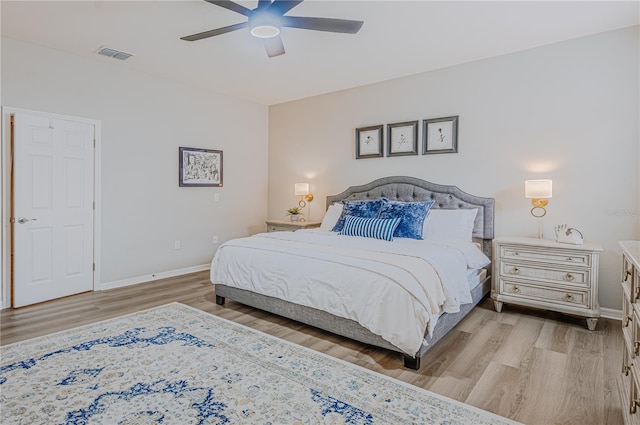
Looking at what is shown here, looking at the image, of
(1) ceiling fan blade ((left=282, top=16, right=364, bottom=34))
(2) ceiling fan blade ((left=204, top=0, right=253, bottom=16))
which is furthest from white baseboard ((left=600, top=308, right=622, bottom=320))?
(2) ceiling fan blade ((left=204, top=0, right=253, bottom=16))

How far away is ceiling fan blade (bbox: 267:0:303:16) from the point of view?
8.31 feet

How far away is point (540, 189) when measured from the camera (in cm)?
353

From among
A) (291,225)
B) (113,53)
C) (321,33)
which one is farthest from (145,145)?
(321,33)

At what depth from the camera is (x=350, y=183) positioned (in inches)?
213

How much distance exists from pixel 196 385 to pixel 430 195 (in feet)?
11.2

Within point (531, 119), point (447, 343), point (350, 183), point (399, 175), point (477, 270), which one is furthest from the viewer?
point (350, 183)

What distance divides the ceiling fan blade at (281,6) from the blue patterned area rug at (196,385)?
2531 mm

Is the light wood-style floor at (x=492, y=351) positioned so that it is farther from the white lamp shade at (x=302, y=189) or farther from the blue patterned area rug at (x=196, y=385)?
the white lamp shade at (x=302, y=189)

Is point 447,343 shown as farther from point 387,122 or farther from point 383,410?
point 387,122

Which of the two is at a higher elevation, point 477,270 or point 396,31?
point 396,31

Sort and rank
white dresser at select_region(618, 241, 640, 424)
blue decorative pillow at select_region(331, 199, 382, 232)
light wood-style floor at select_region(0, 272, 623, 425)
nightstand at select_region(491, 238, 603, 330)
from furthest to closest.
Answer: blue decorative pillow at select_region(331, 199, 382, 232)
nightstand at select_region(491, 238, 603, 330)
light wood-style floor at select_region(0, 272, 623, 425)
white dresser at select_region(618, 241, 640, 424)

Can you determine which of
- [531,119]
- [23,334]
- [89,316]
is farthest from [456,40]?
[23,334]

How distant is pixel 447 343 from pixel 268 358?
143 centimetres

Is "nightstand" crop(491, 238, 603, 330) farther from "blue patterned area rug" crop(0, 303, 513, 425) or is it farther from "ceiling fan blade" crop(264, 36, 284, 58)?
"ceiling fan blade" crop(264, 36, 284, 58)
